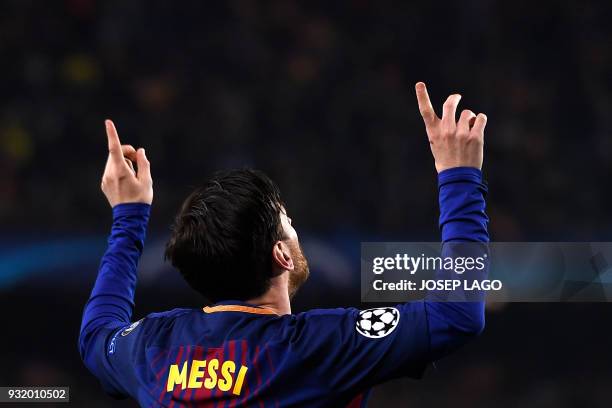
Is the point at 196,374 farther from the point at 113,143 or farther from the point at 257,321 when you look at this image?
the point at 113,143

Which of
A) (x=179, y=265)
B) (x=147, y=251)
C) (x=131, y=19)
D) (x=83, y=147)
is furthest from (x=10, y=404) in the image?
(x=179, y=265)

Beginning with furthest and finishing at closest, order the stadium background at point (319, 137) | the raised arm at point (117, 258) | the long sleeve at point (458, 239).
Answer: the stadium background at point (319, 137)
the raised arm at point (117, 258)
the long sleeve at point (458, 239)

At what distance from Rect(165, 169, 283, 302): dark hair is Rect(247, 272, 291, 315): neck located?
0.01 meters

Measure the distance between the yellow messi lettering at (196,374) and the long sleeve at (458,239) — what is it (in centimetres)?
41

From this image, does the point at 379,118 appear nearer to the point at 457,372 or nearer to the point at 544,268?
the point at 457,372

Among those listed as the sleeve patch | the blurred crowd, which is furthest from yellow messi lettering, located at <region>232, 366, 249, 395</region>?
the blurred crowd

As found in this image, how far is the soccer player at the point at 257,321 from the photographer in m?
1.31

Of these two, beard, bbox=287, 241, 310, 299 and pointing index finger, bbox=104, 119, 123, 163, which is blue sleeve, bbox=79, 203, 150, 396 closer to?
pointing index finger, bbox=104, 119, 123, 163

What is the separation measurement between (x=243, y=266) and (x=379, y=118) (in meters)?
4.04

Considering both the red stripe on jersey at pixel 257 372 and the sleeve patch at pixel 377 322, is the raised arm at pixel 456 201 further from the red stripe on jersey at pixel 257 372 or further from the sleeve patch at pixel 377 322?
the red stripe on jersey at pixel 257 372

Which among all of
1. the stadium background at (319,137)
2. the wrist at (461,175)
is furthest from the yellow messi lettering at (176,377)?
the stadium background at (319,137)

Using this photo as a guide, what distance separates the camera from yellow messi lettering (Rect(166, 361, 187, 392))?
1.45m

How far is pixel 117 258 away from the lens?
1696 mm

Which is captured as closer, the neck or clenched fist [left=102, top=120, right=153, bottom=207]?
the neck
